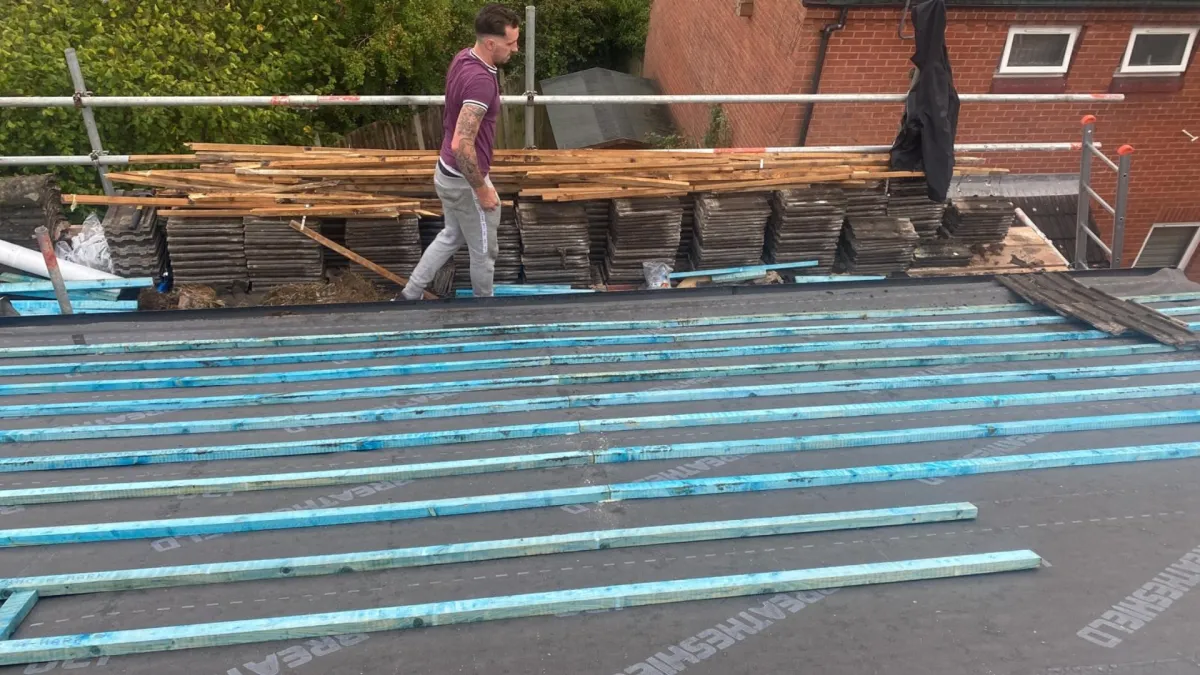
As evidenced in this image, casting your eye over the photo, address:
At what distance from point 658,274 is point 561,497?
12.5ft

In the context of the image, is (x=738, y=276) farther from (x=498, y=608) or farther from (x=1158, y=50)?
(x=1158, y=50)

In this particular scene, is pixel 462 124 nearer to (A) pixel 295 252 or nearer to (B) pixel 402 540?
(A) pixel 295 252

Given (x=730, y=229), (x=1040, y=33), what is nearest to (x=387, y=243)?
(x=730, y=229)

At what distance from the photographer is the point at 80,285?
571cm

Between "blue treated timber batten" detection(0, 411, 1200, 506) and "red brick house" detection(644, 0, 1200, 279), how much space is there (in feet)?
19.8

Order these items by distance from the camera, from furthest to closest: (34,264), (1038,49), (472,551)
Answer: (1038,49) → (34,264) → (472,551)

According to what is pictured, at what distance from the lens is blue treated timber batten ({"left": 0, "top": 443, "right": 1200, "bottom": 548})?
289 centimetres

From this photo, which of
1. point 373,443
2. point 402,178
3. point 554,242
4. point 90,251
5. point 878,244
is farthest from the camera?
point 878,244

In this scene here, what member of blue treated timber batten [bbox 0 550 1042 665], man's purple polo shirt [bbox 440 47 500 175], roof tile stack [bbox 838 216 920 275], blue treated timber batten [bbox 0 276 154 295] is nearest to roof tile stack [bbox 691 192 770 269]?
roof tile stack [bbox 838 216 920 275]

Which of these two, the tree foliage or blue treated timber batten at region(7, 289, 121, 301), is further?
the tree foliage

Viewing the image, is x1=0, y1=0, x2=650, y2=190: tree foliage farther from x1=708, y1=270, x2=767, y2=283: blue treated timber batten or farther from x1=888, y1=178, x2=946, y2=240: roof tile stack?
x1=888, y1=178, x2=946, y2=240: roof tile stack

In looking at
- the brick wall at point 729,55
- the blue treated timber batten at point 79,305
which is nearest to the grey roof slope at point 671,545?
the blue treated timber batten at point 79,305

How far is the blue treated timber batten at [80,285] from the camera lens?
5738mm

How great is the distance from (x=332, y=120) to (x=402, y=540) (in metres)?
13.5
